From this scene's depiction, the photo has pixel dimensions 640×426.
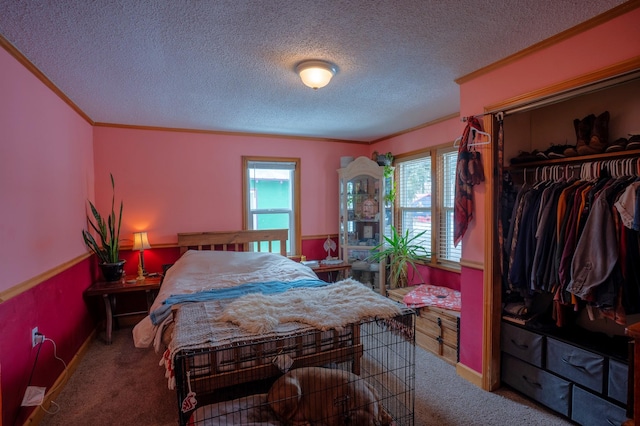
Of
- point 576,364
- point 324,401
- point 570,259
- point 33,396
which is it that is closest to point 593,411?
point 576,364

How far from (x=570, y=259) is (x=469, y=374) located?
1229mm

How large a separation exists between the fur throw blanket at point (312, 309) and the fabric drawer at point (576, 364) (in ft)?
3.67

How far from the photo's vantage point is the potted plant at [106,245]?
3.48 metres

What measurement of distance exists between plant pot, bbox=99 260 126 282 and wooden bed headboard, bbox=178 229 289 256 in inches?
28.1

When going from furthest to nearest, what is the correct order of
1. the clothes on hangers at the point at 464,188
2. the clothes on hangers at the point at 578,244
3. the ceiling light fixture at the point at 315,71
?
the clothes on hangers at the point at 464,188, the ceiling light fixture at the point at 315,71, the clothes on hangers at the point at 578,244

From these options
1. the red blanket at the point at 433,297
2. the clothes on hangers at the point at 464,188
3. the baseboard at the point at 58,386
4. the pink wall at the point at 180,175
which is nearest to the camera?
the baseboard at the point at 58,386

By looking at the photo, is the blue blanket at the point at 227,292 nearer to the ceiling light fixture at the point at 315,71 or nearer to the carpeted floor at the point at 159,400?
the carpeted floor at the point at 159,400

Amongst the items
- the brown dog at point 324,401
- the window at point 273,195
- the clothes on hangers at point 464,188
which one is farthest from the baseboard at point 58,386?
the clothes on hangers at point 464,188

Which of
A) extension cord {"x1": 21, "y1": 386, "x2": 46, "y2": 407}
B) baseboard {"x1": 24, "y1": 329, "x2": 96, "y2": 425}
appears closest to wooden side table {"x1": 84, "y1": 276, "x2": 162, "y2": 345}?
baseboard {"x1": 24, "y1": 329, "x2": 96, "y2": 425}


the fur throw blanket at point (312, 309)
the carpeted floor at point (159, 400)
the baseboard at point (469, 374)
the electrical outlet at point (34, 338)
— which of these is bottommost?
the carpeted floor at point (159, 400)

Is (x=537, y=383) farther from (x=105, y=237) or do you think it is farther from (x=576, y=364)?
(x=105, y=237)

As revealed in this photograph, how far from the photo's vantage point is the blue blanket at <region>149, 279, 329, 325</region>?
2.33 m

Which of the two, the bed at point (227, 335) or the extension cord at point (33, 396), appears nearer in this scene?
the bed at point (227, 335)

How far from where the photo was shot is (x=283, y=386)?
1.76 m
